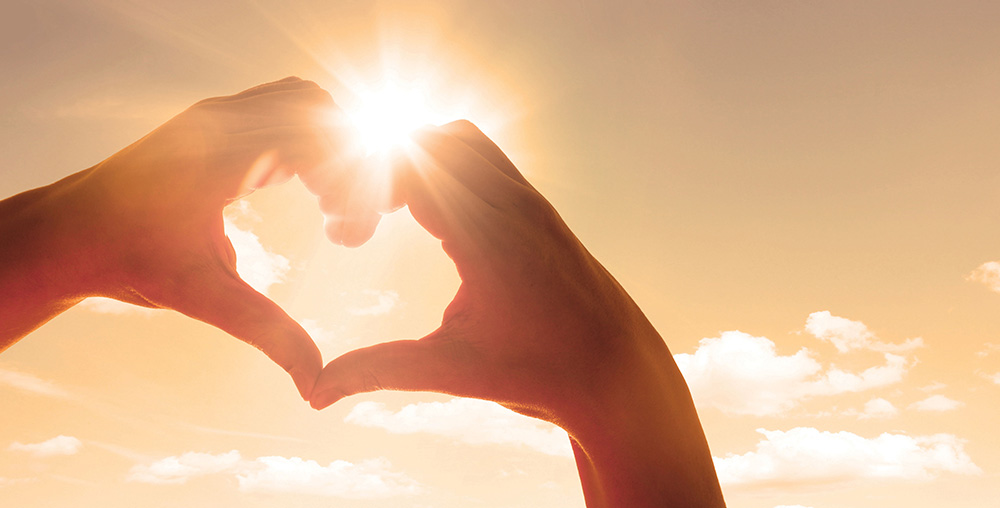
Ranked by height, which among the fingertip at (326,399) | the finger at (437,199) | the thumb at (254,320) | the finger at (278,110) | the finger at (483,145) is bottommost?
the fingertip at (326,399)

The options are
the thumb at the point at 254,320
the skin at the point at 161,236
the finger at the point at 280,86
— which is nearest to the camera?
the skin at the point at 161,236

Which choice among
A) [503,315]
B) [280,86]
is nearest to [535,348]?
[503,315]

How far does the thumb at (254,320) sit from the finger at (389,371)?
0.40 ft

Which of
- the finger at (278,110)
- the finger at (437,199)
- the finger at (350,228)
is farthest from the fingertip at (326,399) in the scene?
the finger at (278,110)

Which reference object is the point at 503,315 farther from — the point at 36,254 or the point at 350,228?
the point at 36,254

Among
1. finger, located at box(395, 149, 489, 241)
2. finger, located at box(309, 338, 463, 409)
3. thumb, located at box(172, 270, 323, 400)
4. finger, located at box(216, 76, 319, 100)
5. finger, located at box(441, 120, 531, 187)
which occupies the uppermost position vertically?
finger, located at box(216, 76, 319, 100)

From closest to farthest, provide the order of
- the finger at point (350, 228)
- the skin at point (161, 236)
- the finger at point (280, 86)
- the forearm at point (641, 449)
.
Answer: the forearm at point (641, 449)
the skin at point (161, 236)
the finger at point (280, 86)
the finger at point (350, 228)

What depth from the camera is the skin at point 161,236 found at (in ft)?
6.90

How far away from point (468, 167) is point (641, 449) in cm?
134

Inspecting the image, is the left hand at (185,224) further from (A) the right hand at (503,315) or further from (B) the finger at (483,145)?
(B) the finger at (483,145)

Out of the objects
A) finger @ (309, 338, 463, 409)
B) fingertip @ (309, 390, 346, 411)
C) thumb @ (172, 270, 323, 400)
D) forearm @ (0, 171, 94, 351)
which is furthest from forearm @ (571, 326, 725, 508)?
forearm @ (0, 171, 94, 351)

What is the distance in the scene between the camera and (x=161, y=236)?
2.15 m

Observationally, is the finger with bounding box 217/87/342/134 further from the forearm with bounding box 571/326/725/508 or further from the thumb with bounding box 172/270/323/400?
the forearm with bounding box 571/326/725/508

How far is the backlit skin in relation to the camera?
195 centimetres
